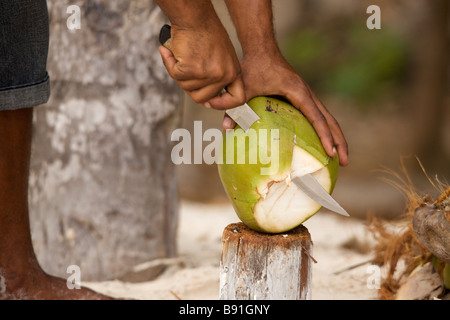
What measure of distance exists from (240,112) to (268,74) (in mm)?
163

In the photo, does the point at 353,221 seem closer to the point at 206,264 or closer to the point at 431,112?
the point at 206,264

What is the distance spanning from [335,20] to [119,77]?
295 inches

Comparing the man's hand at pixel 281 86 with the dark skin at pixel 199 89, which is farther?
the man's hand at pixel 281 86

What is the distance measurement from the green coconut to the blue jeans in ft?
2.41

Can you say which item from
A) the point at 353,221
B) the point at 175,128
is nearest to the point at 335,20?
the point at 353,221

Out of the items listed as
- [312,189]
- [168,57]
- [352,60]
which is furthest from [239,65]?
[352,60]

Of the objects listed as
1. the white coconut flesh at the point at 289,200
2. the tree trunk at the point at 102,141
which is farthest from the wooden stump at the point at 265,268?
the tree trunk at the point at 102,141

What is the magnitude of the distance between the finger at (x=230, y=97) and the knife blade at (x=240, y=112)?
0.08 ft

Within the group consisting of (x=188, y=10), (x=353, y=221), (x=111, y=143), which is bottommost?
(x=353, y=221)

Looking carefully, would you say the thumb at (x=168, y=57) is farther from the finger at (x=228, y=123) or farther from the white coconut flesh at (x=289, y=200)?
the white coconut flesh at (x=289, y=200)

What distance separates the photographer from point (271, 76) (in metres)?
1.83

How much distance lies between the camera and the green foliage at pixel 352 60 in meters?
8.82
